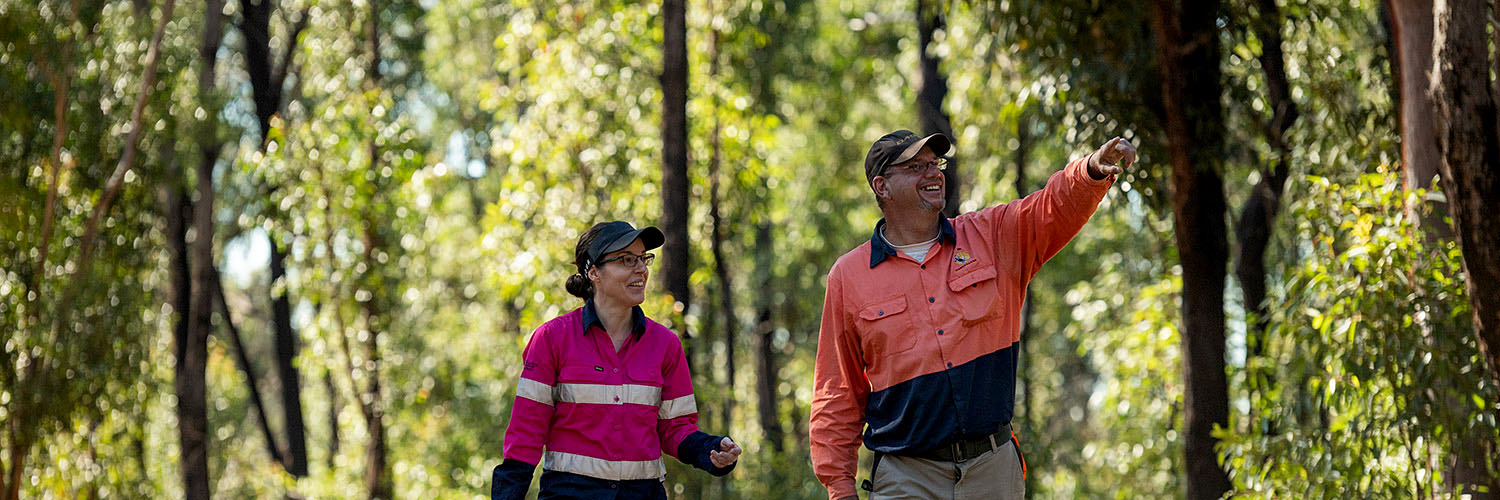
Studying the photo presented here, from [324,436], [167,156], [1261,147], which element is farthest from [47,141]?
[324,436]

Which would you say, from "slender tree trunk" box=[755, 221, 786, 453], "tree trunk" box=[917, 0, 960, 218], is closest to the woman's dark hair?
"tree trunk" box=[917, 0, 960, 218]

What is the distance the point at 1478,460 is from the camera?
593cm

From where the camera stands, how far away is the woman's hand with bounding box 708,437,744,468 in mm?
4160

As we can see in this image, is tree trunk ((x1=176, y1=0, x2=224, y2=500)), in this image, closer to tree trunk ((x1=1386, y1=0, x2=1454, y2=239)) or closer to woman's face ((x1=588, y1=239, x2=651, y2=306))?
woman's face ((x1=588, y1=239, x2=651, y2=306))

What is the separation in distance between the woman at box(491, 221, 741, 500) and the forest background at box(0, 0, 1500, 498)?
2778 mm

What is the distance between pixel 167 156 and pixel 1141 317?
910 centimetres

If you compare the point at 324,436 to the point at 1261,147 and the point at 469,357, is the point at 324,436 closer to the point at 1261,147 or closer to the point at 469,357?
the point at 469,357

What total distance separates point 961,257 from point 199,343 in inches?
533

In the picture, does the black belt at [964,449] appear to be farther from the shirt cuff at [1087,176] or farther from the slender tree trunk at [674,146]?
the slender tree trunk at [674,146]

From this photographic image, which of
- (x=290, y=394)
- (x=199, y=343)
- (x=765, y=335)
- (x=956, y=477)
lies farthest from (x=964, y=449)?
(x=765, y=335)

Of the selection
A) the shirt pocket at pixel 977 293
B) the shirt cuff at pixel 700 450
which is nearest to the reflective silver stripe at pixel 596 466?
the shirt cuff at pixel 700 450

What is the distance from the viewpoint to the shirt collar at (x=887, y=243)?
417cm

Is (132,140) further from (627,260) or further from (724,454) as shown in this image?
(724,454)

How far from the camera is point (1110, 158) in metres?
3.80
